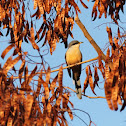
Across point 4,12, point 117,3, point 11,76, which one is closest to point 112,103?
point 11,76

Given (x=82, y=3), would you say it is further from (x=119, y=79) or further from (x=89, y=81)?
(x=119, y=79)

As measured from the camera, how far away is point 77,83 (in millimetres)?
7434

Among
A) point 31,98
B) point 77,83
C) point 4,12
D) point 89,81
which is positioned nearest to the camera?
point 31,98

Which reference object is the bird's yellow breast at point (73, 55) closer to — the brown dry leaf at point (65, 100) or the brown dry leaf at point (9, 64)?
the brown dry leaf at point (65, 100)

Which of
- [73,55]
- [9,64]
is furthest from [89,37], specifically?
[73,55]

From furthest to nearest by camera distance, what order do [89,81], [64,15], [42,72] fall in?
1. [64,15]
2. [89,81]
3. [42,72]

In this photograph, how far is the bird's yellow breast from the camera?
708 centimetres

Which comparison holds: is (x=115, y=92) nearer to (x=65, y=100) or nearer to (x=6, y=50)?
(x=65, y=100)

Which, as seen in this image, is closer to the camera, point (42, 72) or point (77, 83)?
point (42, 72)

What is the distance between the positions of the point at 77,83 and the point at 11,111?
138 inches

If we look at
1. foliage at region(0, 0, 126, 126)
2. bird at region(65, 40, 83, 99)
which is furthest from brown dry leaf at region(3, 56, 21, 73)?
bird at region(65, 40, 83, 99)

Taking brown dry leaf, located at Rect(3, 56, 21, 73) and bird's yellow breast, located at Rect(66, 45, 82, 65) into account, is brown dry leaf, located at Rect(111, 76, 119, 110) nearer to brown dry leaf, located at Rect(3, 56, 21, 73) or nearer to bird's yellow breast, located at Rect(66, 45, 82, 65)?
brown dry leaf, located at Rect(3, 56, 21, 73)

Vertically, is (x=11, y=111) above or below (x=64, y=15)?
below

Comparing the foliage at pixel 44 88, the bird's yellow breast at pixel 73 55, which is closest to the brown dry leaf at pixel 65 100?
the foliage at pixel 44 88
